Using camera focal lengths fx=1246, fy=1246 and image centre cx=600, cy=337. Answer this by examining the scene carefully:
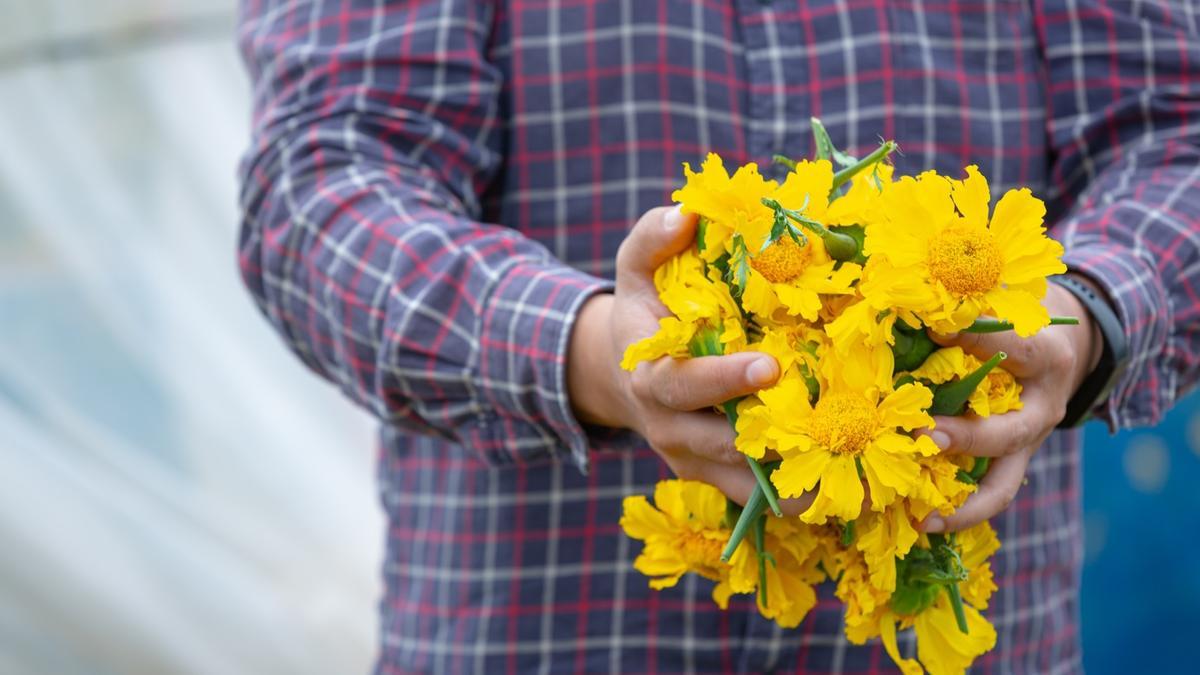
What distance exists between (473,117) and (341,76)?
0.29 ft

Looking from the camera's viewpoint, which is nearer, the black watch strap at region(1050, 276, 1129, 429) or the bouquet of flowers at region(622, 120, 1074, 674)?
the bouquet of flowers at region(622, 120, 1074, 674)

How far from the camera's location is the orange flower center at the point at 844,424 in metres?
0.50

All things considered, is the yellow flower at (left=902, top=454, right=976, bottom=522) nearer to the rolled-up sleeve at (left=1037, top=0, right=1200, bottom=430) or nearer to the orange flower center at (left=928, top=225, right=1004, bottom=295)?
the orange flower center at (left=928, top=225, right=1004, bottom=295)

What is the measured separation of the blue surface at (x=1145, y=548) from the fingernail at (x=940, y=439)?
1.28 meters

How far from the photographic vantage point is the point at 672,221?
55cm

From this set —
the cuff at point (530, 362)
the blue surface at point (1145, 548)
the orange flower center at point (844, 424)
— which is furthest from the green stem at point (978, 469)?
the blue surface at point (1145, 548)

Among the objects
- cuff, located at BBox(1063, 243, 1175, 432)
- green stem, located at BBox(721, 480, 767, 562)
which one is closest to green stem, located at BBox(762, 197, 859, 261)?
green stem, located at BBox(721, 480, 767, 562)

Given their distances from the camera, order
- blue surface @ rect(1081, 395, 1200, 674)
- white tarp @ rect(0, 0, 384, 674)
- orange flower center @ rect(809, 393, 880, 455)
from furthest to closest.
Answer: blue surface @ rect(1081, 395, 1200, 674) < white tarp @ rect(0, 0, 384, 674) < orange flower center @ rect(809, 393, 880, 455)

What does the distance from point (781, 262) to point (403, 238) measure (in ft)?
0.93

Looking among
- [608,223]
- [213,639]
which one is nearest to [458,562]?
[608,223]

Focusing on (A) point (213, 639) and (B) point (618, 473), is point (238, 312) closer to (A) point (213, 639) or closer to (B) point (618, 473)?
(A) point (213, 639)

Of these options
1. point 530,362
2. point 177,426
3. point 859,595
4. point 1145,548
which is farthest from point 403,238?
point 1145,548

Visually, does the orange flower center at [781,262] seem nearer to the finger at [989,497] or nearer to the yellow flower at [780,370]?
the yellow flower at [780,370]

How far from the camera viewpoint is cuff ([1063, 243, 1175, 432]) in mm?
692
